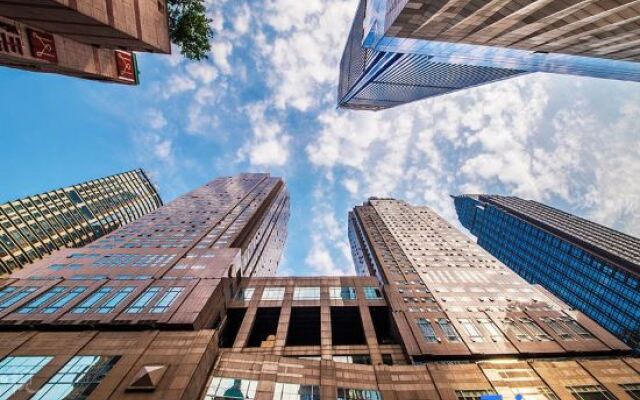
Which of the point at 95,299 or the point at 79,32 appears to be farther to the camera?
the point at 95,299

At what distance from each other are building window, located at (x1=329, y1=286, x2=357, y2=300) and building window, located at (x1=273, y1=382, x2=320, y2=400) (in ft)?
76.1

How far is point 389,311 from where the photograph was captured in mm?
46906

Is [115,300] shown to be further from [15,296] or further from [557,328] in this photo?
[557,328]

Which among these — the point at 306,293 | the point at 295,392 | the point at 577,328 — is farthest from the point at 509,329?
the point at 295,392

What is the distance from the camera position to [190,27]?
19.5 m

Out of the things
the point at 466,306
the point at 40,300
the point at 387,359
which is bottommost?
the point at 387,359

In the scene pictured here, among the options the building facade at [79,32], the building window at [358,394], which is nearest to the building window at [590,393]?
the building window at [358,394]

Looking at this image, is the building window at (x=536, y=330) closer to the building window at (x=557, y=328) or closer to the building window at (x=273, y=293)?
the building window at (x=557, y=328)

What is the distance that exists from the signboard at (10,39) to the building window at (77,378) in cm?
2573

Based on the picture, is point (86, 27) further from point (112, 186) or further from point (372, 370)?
point (112, 186)

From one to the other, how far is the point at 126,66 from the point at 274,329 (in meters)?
43.9

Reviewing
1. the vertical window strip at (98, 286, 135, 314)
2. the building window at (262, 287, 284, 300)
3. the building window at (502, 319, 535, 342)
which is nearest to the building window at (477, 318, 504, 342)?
the building window at (502, 319, 535, 342)

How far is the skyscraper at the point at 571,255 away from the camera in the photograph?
284 feet

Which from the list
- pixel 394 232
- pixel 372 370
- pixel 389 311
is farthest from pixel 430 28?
pixel 394 232
